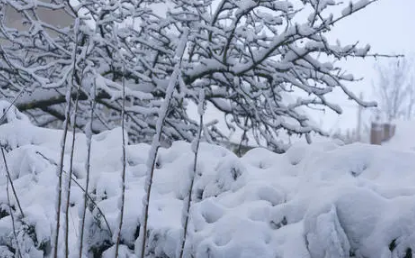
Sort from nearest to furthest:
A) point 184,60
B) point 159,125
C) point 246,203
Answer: point 159,125 → point 246,203 → point 184,60

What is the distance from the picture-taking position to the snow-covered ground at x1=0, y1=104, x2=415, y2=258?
6.07 feet

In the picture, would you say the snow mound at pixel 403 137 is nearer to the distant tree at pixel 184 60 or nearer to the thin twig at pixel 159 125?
the distant tree at pixel 184 60

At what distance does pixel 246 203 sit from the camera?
2252 mm

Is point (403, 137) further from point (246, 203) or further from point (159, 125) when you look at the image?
point (159, 125)

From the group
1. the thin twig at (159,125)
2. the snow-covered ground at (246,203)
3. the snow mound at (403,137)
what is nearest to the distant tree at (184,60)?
the snow-covered ground at (246,203)

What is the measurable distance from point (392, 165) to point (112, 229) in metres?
1.33

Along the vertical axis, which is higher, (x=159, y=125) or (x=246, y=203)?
(x=159, y=125)

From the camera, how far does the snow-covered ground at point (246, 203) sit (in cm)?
185

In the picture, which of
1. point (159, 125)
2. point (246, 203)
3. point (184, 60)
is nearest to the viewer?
point (159, 125)

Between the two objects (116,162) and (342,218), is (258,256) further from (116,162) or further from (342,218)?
(116,162)

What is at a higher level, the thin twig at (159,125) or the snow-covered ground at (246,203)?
the thin twig at (159,125)

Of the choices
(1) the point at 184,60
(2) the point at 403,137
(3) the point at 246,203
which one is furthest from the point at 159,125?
(2) the point at 403,137

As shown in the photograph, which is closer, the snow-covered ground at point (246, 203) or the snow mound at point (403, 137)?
the snow-covered ground at point (246, 203)

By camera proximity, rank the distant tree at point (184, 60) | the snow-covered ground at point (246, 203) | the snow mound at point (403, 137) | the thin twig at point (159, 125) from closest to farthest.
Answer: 1. the thin twig at point (159, 125)
2. the snow-covered ground at point (246, 203)
3. the distant tree at point (184, 60)
4. the snow mound at point (403, 137)
